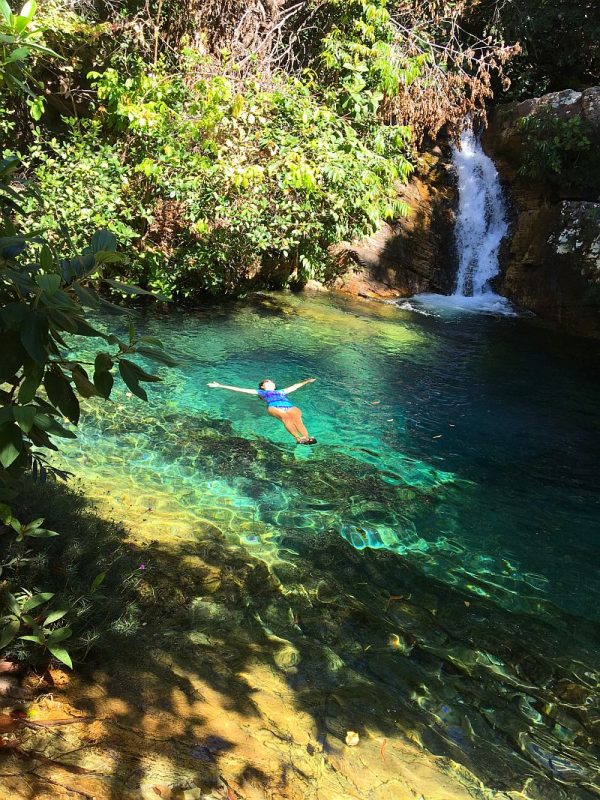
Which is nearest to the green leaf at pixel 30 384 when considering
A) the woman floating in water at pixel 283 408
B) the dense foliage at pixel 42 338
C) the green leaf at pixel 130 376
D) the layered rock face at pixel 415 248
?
the dense foliage at pixel 42 338

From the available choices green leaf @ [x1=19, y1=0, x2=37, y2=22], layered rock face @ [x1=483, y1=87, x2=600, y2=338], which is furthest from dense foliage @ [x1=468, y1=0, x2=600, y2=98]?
green leaf @ [x1=19, y1=0, x2=37, y2=22]

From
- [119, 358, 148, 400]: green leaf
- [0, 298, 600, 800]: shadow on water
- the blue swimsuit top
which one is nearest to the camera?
[119, 358, 148, 400]: green leaf

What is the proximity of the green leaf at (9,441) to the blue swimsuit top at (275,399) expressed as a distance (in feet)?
20.2

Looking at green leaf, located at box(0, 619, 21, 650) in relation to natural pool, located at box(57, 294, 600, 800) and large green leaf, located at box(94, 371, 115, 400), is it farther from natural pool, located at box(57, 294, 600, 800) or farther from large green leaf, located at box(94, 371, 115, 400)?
natural pool, located at box(57, 294, 600, 800)

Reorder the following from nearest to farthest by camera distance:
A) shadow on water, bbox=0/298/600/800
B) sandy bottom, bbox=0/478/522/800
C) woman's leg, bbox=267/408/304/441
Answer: sandy bottom, bbox=0/478/522/800, shadow on water, bbox=0/298/600/800, woman's leg, bbox=267/408/304/441

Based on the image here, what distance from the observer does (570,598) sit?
4.85 meters

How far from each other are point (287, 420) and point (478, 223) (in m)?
12.7

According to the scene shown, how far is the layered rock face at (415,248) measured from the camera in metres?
16.3

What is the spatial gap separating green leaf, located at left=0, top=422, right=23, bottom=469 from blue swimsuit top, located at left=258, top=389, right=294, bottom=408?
20.2 ft

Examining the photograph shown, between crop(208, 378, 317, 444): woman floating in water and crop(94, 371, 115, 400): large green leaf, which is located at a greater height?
crop(94, 371, 115, 400): large green leaf

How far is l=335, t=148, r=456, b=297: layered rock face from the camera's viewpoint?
16.3 metres

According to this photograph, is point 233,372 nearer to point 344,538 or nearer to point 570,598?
point 344,538

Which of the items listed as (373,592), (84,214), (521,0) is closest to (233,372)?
(84,214)

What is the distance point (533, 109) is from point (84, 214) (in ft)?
42.3
